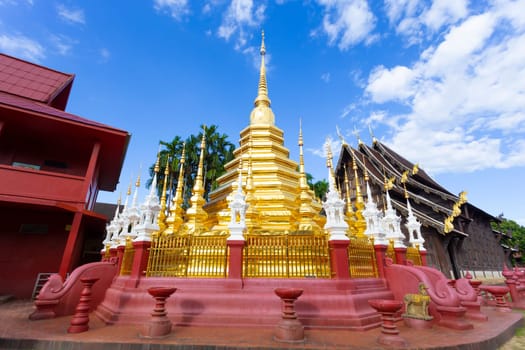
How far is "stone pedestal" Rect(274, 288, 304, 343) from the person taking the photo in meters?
5.19

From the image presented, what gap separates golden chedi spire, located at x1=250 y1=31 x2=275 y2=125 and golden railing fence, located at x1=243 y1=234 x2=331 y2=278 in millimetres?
8382

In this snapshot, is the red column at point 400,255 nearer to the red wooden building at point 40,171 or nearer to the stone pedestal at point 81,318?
the stone pedestal at point 81,318

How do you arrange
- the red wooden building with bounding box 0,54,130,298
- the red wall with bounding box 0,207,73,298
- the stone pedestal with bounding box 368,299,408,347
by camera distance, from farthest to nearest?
the red wall with bounding box 0,207,73,298
the red wooden building with bounding box 0,54,130,298
the stone pedestal with bounding box 368,299,408,347

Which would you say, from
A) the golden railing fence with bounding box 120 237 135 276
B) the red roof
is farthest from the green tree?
the golden railing fence with bounding box 120 237 135 276

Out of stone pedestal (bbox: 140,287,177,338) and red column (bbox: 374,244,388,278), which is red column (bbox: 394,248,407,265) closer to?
red column (bbox: 374,244,388,278)

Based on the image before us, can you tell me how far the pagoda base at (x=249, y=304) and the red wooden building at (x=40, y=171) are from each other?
569cm

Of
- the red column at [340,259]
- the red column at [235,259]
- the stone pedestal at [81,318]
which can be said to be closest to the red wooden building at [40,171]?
the stone pedestal at [81,318]

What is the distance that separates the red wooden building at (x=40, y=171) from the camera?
1114 centimetres

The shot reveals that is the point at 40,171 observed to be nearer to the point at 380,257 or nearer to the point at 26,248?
the point at 26,248

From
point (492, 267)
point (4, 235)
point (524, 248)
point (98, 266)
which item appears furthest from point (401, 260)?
point (524, 248)

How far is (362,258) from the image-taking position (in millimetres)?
7531

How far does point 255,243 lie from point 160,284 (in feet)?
8.68

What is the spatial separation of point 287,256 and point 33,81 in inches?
652

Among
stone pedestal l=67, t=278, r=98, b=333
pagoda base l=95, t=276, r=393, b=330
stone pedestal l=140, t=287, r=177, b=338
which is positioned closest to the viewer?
stone pedestal l=140, t=287, r=177, b=338
